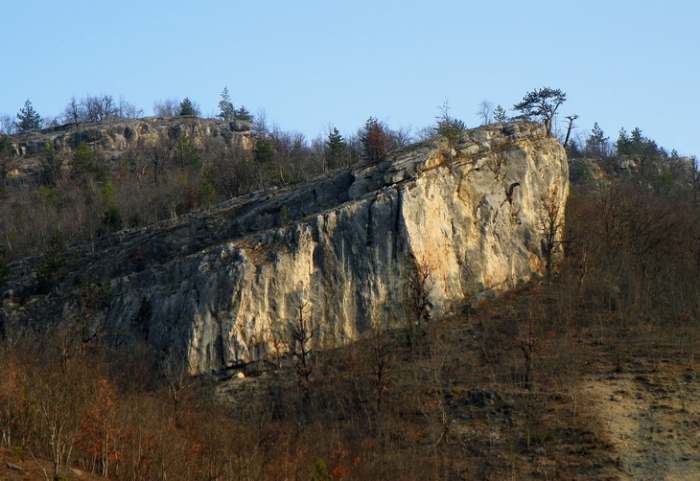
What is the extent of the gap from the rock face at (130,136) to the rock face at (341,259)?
36.0m

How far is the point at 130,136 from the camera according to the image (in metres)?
84.1

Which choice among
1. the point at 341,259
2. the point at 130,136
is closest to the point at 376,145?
the point at 341,259

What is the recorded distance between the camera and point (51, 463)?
1065 inches

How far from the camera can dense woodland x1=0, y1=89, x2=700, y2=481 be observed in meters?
30.0

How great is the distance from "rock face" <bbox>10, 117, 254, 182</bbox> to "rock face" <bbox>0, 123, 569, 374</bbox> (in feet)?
118

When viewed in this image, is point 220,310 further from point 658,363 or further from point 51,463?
point 658,363

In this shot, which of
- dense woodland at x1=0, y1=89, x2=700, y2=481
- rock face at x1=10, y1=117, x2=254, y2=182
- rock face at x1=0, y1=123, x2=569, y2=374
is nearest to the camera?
dense woodland at x1=0, y1=89, x2=700, y2=481

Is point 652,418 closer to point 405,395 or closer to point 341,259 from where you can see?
point 405,395

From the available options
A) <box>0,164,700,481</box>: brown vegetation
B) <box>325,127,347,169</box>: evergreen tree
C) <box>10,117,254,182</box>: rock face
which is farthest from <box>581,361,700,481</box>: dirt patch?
<box>10,117,254,182</box>: rock face

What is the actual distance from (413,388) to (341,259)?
6.85 meters

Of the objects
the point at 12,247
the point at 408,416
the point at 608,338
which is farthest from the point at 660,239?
the point at 12,247

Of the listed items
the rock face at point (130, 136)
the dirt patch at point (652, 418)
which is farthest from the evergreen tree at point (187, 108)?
the dirt patch at point (652, 418)

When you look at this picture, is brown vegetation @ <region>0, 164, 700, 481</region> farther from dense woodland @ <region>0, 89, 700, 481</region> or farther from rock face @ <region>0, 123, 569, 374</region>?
rock face @ <region>0, 123, 569, 374</region>

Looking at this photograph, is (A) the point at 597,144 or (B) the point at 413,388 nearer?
(B) the point at 413,388
